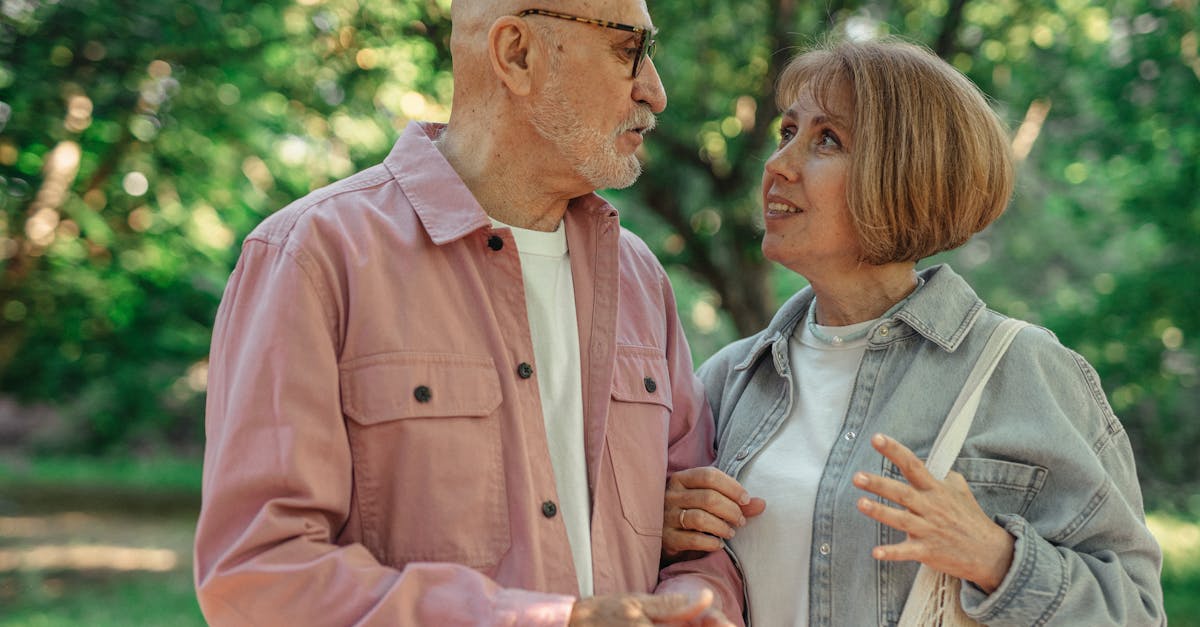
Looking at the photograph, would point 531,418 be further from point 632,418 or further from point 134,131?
point 134,131

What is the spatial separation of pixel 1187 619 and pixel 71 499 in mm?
12752

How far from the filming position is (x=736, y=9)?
7.07 m

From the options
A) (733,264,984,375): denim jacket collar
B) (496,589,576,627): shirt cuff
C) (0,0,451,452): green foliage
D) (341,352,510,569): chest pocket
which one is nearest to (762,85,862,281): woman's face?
(733,264,984,375): denim jacket collar

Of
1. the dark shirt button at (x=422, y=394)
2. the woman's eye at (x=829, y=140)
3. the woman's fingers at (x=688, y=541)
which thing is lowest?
the woman's fingers at (x=688, y=541)

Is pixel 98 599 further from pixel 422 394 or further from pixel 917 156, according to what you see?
pixel 917 156

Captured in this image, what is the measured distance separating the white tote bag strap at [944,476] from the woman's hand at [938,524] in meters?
0.05

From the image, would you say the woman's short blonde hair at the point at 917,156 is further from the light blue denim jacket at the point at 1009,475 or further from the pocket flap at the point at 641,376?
the pocket flap at the point at 641,376

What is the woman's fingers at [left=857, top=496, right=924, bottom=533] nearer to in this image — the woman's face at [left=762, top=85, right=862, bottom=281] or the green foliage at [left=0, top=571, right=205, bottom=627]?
the woman's face at [left=762, top=85, right=862, bottom=281]

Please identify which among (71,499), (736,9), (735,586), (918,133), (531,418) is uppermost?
(736,9)

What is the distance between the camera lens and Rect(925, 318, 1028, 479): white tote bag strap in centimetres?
222

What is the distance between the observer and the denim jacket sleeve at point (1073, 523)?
2.11 m

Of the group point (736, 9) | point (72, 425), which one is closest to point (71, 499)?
point (72, 425)

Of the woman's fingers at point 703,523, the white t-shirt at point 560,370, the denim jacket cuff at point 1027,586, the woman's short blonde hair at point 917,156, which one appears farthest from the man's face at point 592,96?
the denim jacket cuff at point 1027,586

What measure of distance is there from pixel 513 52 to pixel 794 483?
1.11 meters
